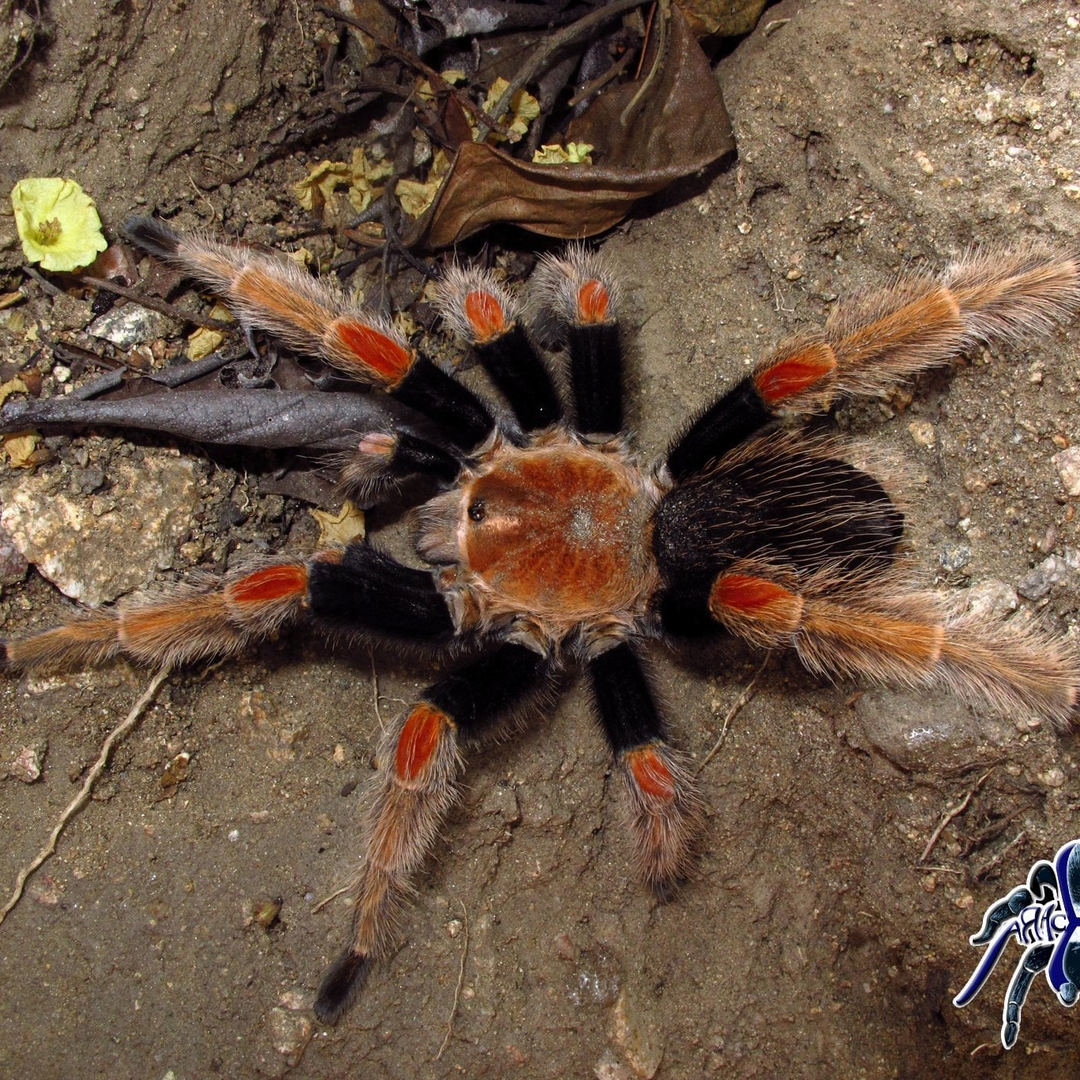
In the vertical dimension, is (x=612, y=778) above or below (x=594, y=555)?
below

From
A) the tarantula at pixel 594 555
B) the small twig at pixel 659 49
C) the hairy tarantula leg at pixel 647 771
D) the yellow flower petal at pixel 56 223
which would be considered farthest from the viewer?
the small twig at pixel 659 49

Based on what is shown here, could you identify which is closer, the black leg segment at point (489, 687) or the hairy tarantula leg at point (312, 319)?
the black leg segment at point (489, 687)

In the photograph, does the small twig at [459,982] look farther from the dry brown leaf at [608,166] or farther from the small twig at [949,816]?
the dry brown leaf at [608,166]

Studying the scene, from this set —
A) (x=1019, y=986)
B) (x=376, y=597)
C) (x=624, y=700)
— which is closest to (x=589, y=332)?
(x=376, y=597)

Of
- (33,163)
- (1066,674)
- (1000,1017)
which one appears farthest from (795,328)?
(33,163)

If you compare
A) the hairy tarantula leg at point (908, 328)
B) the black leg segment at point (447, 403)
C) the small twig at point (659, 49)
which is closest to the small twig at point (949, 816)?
the hairy tarantula leg at point (908, 328)

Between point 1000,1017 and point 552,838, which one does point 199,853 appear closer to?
point 552,838

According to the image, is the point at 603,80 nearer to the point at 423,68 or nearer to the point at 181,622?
the point at 423,68

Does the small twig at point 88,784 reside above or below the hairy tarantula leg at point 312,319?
below
